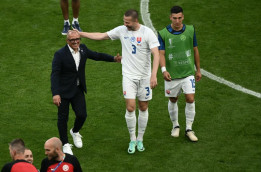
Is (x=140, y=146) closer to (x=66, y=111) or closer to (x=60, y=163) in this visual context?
(x=66, y=111)

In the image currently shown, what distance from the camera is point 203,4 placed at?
51.7 ft

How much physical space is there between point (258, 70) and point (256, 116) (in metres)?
2.13

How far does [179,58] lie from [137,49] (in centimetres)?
90

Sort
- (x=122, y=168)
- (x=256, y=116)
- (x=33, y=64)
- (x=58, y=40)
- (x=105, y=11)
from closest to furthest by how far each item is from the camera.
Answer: (x=122, y=168)
(x=256, y=116)
(x=33, y=64)
(x=58, y=40)
(x=105, y=11)

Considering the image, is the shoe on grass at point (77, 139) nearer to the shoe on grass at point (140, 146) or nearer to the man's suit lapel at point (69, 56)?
the shoe on grass at point (140, 146)

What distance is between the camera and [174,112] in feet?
34.7

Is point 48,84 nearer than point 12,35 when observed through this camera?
Yes

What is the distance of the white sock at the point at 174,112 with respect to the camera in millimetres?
10578

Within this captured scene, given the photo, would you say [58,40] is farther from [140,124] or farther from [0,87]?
[140,124]

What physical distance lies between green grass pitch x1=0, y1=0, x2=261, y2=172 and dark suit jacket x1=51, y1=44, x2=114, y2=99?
1.11 metres

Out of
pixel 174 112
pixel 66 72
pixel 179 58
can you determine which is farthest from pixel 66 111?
pixel 179 58

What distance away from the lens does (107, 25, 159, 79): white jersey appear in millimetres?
9648

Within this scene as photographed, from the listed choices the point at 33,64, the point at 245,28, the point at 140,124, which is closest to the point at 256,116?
the point at 140,124

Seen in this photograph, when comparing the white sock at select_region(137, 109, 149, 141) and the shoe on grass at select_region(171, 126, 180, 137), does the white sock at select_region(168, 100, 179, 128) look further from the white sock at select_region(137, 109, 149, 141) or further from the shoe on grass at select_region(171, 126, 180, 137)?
the white sock at select_region(137, 109, 149, 141)
